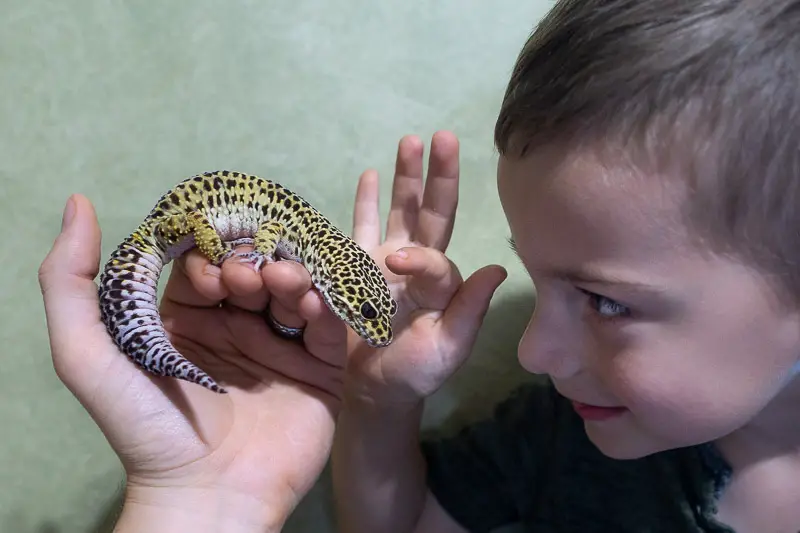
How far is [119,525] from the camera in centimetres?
84

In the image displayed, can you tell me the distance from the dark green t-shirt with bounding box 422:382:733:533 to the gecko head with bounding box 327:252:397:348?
0.26 m

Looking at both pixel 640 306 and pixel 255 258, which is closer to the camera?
pixel 640 306

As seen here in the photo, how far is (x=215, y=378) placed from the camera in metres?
0.95

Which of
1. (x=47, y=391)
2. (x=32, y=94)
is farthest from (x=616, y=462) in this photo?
(x=32, y=94)

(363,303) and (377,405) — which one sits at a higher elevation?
(363,303)

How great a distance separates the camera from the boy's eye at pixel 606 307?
0.71m

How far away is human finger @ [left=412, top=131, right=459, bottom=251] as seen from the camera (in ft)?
3.18

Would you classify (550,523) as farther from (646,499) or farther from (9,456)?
(9,456)

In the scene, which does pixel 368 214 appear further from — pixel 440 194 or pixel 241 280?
pixel 241 280

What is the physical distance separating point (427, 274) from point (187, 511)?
0.38 meters

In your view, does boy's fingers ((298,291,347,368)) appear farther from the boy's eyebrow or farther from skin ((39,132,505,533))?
the boy's eyebrow

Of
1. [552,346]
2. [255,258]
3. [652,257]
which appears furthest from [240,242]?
[652,257]

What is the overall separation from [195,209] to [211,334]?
0.17 metres

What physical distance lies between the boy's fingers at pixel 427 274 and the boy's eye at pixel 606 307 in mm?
228
